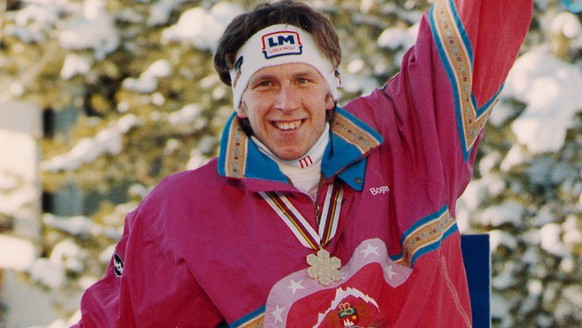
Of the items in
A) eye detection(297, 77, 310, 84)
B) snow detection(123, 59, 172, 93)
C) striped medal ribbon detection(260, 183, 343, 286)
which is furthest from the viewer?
snow detection(123, 59, 172, 93)

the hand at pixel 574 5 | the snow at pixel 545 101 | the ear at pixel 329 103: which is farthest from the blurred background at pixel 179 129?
the ear at pixel 329 103

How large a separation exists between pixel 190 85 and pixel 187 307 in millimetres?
3960

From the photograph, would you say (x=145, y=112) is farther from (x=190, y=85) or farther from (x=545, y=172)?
(x=545, y=172)

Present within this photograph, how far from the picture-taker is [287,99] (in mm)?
3023

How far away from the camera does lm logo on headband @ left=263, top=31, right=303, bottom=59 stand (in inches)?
122

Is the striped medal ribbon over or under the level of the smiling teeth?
under

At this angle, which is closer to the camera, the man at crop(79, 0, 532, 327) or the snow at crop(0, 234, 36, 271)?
the man at crop(79, 0, 532, 327)

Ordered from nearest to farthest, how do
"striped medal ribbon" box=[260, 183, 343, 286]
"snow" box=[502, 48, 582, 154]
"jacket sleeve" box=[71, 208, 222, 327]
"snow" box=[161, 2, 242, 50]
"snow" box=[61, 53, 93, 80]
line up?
"striped medal ribbon" box=[260, 183, 343, 286]
"jacket sleeve" box=[71, 208, 222, 327]
"snow" box=[502, 48, 582, 154]
"snow" box=[161, 2, 242, 50]
"snow" box=[61, 53, 93, 80]

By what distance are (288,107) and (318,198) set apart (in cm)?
27

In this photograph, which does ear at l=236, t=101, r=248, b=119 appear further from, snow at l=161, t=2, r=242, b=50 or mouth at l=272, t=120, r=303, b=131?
snow at l=161, t=2, r=242, b=50

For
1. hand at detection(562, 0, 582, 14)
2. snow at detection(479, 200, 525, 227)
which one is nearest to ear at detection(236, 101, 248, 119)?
hand at detection(562, 0, 582, 14)

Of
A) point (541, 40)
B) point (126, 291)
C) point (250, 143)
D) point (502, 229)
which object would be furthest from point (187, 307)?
point (541, 40)

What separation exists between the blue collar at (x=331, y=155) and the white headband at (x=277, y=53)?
123 millimetres

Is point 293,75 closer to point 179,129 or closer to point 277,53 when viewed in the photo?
point 277,53
